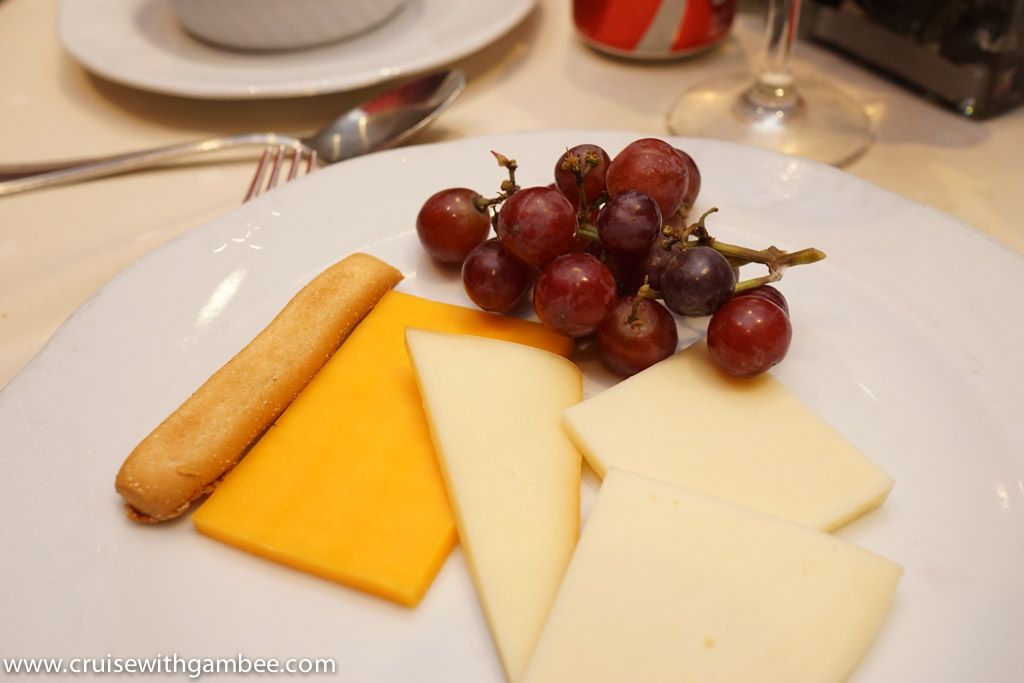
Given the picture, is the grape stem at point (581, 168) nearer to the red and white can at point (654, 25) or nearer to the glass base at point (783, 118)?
the glass base at point (783, 118)

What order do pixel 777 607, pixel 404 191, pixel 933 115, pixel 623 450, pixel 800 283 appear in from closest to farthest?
pixel 777 607, pixel 623 450, pixel 800 283, pixel 404 191, pixel 933 115

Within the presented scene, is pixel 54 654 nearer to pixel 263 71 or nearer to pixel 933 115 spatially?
pixel 263 71

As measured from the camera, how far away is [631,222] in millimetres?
705

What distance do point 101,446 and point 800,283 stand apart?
648 millimetres

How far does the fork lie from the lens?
3.37 ft

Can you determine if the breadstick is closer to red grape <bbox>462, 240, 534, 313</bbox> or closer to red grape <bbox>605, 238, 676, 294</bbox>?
red grape <bbox>462, 240, 534, 313</bbox>

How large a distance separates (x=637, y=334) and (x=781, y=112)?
613 mm

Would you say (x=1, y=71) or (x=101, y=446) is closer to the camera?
(x=101, y=446)

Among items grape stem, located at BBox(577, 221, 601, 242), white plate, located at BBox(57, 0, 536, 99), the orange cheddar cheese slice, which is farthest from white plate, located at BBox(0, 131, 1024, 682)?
white plate, located at BBox(57, 0, 536, 99)

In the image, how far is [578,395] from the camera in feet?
2.38

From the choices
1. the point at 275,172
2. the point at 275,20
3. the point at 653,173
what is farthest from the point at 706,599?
the point at 275,20

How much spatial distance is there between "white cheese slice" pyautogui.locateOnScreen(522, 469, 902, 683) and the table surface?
56cm

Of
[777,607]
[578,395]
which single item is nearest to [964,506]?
[777,607]

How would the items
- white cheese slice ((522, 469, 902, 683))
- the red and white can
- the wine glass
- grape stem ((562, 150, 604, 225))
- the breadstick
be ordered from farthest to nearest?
1. the red and white can
2. the wine glass
3. grape stem ((562, 150, 604, 225))
4. the breadstick
5. white cheese slice ((522, 469, 902, 683))
